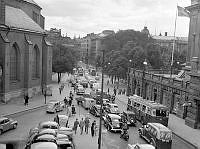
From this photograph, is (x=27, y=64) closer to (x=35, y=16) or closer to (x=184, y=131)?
(x=35, y=16)

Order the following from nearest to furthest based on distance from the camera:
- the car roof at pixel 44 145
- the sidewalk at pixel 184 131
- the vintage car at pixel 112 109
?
the car roof at pixel 44 145
the sidewalk at pixel 184 131
the vintage car at pixel 112 109

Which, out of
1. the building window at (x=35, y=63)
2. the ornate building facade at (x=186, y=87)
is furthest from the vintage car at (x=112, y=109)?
the building window at (x=35, y=63)

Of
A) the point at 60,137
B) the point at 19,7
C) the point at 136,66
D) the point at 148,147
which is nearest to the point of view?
the point at 148,147

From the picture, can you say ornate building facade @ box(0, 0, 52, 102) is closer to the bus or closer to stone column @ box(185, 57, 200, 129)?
the bus

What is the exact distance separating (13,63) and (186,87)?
2538 cm

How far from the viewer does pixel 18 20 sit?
48562 millimetres

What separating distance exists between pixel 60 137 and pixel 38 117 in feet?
42.5

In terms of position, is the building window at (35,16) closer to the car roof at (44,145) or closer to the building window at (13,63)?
the building window at (13,63)

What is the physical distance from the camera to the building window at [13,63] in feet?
150

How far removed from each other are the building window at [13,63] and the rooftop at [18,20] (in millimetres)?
3397

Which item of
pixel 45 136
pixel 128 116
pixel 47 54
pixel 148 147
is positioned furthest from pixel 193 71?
pixel 47 54

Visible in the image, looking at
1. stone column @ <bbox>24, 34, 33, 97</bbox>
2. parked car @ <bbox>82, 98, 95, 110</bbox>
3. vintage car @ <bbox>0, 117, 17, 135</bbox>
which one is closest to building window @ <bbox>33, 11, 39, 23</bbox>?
stone column @ <bbox>24, 34, 33, 97</bbox>

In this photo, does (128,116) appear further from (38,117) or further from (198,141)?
(38,117)

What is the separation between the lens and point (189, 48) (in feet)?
153
